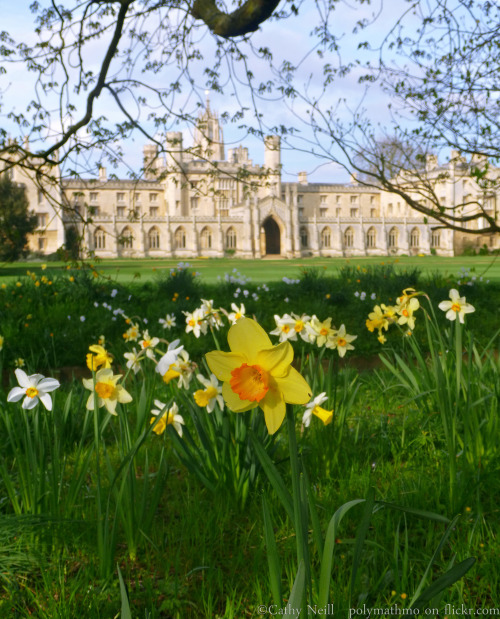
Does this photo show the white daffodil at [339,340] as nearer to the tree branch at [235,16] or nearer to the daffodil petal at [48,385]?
the daffodil petal at [48,385]

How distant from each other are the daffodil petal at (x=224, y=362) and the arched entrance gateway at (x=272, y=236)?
48715 mm

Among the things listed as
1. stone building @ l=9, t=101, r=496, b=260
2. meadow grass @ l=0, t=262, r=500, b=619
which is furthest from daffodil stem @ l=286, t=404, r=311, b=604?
stone building @ l=9, t=101, r=496, b=260

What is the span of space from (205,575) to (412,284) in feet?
18.6

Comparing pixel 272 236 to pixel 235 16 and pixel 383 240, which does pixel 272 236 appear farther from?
pixel 235 16

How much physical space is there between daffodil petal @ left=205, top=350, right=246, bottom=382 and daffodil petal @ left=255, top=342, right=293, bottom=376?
0.10ft

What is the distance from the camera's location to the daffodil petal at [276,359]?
74cm

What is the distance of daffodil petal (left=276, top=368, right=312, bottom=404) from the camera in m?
0.75

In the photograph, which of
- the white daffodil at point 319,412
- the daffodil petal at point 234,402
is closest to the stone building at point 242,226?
the white daffodil at point 319,412

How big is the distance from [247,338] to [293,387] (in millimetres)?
95

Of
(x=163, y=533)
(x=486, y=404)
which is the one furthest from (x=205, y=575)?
(x=486, y=404)

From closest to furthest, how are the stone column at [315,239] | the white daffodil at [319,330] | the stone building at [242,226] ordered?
the white daffodil at [319,330] < the stone building at [242,226] < the stone column at [315,239]

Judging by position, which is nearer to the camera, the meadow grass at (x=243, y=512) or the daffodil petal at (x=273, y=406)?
the daffodil petal at (x=273, y=406)

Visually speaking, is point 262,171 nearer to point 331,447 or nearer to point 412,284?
point 412,284

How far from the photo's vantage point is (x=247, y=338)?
30.4 inches
